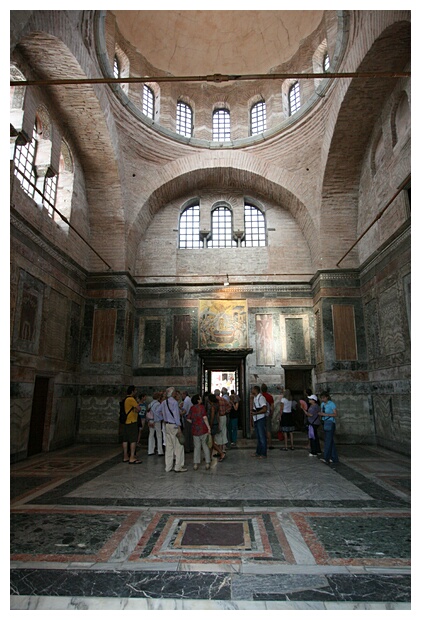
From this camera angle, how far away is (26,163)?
387 inches

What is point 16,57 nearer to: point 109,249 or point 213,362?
point 109,249

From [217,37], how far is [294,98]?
13.0 ft

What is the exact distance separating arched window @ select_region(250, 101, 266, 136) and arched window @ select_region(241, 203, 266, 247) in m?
2.99

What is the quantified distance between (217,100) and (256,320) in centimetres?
941

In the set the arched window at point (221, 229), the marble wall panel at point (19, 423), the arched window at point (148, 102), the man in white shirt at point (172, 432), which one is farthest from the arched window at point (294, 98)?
the marble wall panel at point (19, 423)

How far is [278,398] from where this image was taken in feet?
43.2

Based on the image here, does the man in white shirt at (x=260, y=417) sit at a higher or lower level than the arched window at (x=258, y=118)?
lower

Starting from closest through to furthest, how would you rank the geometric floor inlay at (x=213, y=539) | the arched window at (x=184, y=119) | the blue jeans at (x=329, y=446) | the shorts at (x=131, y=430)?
the geometric floor inlay at (x=213, y=539) → the blue jeans at (x=329, y=446) → the shorts at (x=131, y=430) → the arched window at (x=184, y=119)

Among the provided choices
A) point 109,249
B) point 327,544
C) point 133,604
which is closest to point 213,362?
point 109,249

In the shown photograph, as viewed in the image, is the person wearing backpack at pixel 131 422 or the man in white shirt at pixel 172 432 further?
the person wearing backpack at pixel 131 422

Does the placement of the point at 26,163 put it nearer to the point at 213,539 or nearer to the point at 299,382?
the point at 213,539

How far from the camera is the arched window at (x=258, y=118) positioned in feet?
49.5

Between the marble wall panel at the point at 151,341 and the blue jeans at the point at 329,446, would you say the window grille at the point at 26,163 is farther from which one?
the blue jeans at the point at 329,446

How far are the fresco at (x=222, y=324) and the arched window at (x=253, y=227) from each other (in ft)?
8.56
